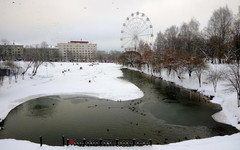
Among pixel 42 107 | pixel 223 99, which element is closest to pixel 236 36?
pixel 223 99

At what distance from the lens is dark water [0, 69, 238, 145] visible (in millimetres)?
14227

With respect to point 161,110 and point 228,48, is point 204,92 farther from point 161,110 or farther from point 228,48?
point 228,48

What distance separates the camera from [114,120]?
17641 millimetres

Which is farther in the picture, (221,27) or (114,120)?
(221,27)

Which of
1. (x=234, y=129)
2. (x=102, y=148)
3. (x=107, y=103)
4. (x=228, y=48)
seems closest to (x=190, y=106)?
(x=234, y=129)

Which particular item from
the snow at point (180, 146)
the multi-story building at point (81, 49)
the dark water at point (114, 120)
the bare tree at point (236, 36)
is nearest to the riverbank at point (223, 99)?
the dark water at point (114, 120)

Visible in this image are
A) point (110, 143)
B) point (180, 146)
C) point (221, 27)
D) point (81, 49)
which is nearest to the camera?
point (180, 146)

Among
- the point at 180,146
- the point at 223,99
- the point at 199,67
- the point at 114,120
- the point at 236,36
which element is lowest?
the point at 114,120

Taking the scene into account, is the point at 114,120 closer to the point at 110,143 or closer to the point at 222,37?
the point at 110,143

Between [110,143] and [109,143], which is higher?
[109,143]

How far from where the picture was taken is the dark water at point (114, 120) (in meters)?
14.2

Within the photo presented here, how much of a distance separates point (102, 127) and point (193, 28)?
57419mm

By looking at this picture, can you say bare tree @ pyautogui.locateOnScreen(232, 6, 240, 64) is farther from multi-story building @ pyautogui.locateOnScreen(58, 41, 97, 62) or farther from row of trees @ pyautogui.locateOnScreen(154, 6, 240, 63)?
multi-story building @ pyautogui.locateOnScreen(58, 41, 97, 62)

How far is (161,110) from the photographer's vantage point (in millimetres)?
20734
